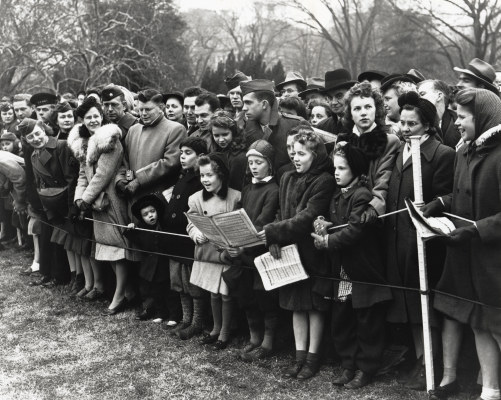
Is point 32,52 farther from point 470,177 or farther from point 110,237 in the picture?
point 470,177

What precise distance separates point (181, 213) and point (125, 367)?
1551 mm

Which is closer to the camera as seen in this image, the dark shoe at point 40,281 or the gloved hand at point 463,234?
the gloved hand at point 463,234

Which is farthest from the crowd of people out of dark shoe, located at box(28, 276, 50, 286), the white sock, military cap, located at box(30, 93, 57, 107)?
military cap, located at box(30, 93, 57, 107)

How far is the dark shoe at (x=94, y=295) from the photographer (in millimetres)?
7220

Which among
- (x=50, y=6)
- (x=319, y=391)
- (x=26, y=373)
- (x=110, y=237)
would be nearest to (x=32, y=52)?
(x=50, y=6)

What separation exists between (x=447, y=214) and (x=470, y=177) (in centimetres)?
30

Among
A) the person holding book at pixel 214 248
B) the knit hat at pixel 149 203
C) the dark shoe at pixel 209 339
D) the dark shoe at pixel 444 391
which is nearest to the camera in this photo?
the dark shoe at pixel 444 391

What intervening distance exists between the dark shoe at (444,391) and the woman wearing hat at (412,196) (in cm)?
22

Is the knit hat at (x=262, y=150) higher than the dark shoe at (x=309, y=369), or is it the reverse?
the knit hat at (x=262, y=150)

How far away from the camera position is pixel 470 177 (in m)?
3.97

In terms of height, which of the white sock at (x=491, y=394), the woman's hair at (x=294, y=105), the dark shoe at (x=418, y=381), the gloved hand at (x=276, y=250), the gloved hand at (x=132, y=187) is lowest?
the dark shoe at (x=418, y=381)

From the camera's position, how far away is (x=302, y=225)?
4.73 meters

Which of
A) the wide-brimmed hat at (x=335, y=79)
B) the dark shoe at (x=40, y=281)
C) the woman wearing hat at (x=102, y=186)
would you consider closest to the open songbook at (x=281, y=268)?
the woman wearing hat at (x=102, y=186)

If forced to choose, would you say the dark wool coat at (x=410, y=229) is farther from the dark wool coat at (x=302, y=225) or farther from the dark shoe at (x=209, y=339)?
the dark shoe at (x=209, y=339)
